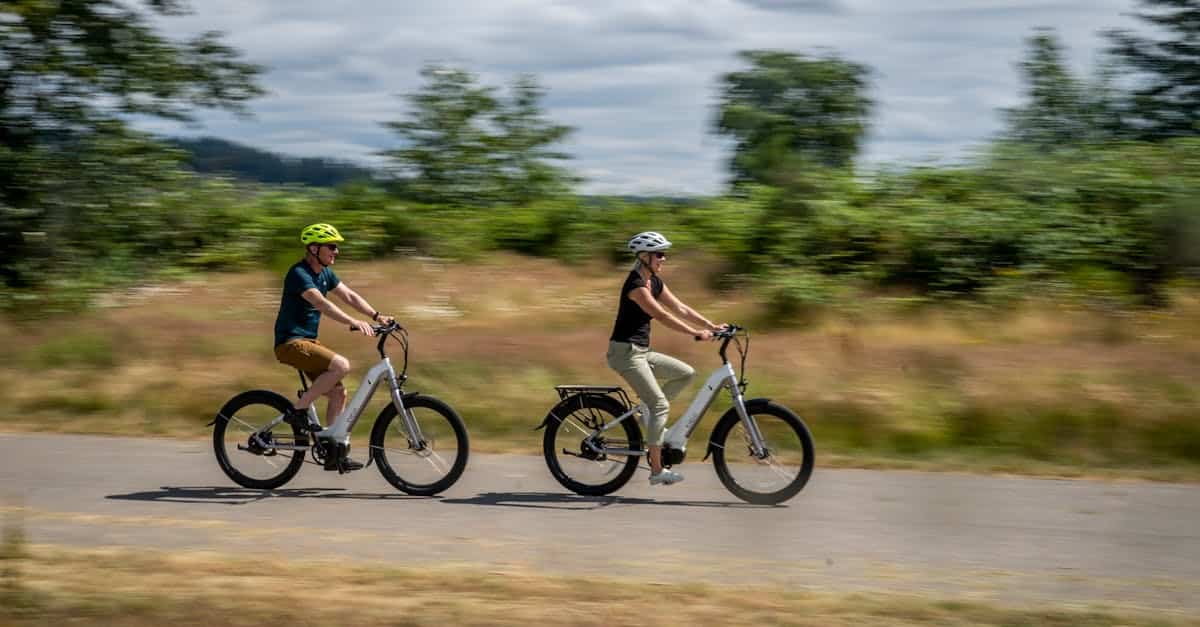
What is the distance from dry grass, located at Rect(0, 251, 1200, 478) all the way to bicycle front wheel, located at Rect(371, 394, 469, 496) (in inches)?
85.4

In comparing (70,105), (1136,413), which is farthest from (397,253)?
(1136,413)

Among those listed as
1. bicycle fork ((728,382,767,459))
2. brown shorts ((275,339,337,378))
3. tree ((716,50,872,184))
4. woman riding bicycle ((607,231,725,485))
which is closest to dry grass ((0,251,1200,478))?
bicycle fork ((728,382,767,459))

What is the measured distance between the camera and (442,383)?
1375 cm

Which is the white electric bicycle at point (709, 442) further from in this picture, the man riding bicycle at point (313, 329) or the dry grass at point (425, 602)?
the dry grass at point (425, 602)

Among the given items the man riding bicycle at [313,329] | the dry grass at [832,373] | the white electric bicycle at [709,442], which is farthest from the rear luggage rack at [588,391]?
the dry grass at [832,373]

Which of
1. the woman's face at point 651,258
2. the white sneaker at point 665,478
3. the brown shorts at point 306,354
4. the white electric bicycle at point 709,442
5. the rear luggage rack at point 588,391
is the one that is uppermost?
the woman's face at point 651,258

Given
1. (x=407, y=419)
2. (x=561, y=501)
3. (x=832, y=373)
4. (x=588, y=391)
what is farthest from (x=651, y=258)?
(x=832, y=373)

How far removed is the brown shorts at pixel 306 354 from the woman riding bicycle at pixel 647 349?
1.98m

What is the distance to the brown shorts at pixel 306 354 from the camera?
31.6 ft

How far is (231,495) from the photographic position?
9.70m

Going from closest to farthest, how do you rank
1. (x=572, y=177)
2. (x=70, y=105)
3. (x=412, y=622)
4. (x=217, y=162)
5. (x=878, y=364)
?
(x=412, y=622) < (x=878, y=364) < (x=70, y=105) < (x=217, y=162) < (x=572, y=177)

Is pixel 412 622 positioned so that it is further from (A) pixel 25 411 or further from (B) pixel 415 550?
(A) pixel 25 411

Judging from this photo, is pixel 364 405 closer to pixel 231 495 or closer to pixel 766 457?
pixel 231 495

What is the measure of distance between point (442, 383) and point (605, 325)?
14.0 ft
